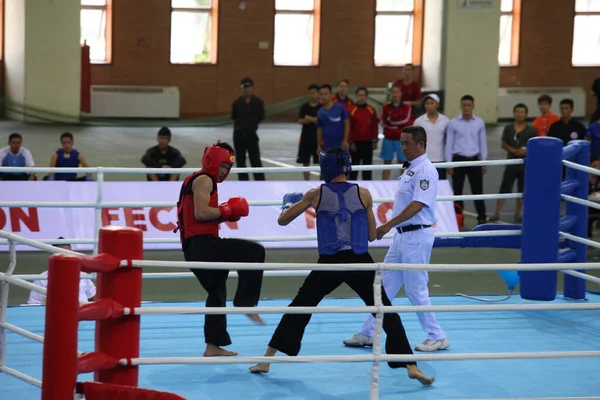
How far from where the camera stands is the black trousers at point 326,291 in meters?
5.79

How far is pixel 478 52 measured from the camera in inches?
847

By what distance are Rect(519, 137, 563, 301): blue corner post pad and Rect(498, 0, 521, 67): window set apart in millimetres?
16415

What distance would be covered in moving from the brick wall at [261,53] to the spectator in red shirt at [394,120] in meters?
9.34

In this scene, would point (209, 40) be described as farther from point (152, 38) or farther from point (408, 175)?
point (408, 175)

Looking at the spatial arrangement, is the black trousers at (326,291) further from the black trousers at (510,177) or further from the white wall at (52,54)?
the white wall at (52,54)

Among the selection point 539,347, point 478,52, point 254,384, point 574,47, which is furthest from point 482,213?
point 574,47

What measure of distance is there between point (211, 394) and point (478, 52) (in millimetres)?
17079

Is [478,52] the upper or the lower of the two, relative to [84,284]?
upper

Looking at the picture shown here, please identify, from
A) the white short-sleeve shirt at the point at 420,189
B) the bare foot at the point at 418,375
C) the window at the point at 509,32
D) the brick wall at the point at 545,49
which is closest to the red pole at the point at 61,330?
the bare foot at the point at 418,375

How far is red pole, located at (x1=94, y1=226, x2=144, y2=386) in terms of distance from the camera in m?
4.20

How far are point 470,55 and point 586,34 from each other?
15.7ft

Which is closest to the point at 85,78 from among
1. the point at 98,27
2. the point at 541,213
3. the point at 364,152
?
the point at 98,27

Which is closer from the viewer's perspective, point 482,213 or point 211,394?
point 211,394

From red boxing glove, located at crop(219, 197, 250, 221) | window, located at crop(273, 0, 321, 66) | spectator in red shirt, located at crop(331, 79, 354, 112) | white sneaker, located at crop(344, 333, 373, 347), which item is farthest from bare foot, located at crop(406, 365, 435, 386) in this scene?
window, located at crop(273, 0, 321, 66)
